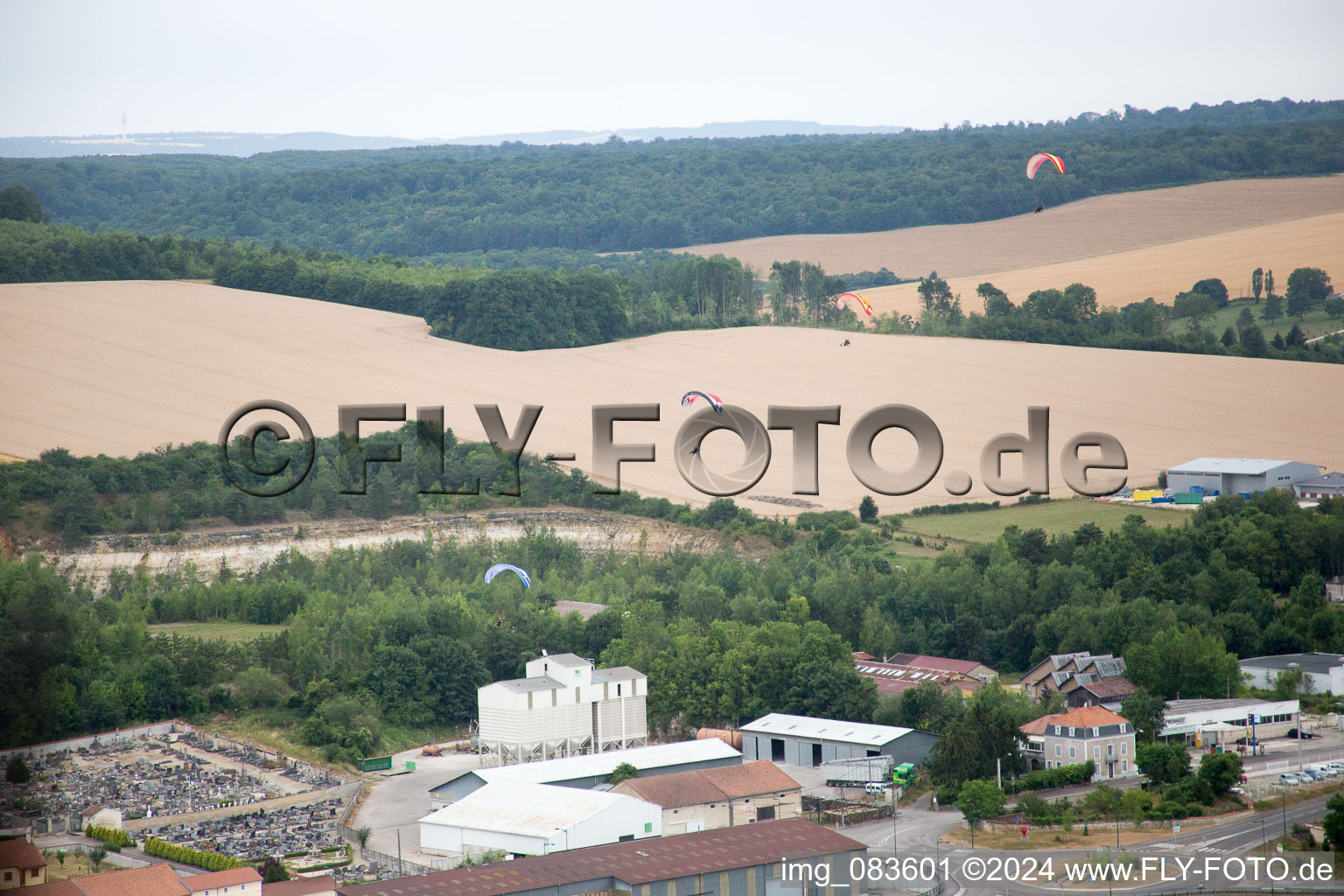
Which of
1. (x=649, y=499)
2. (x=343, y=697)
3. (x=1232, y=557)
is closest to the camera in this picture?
(x=343, y=697)

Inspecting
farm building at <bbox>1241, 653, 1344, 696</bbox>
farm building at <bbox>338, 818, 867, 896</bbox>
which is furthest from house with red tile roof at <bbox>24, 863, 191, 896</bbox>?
farm building at <bbox>1241, 653, 1344, 696</bbox>

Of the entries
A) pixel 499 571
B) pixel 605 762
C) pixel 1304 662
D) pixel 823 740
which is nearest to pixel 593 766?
pixel 605 762

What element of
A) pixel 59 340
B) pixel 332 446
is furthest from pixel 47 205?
pixel 332 446

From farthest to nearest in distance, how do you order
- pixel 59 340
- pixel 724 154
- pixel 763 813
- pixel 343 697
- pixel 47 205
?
pixel 724 154 < pixel 47 205 < pixel 59 340 < pixel 343 697 < pixel 763 813

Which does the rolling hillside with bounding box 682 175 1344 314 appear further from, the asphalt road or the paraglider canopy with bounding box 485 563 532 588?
the asphalt road

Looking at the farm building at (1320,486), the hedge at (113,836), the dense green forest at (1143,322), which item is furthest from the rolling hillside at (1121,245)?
the hedge at (113,836)

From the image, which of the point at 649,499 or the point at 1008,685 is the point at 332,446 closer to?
the point at 649,499
